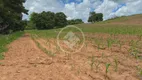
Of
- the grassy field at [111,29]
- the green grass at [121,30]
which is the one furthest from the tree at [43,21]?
the green grass at [121,30]

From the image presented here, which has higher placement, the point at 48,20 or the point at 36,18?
the point at 36,18

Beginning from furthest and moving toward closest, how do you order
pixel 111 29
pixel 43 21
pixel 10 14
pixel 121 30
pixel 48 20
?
pixel 48 20 → pixel 43 21 → pixel 111 29 → pixel 10 14 → pixel 121 30

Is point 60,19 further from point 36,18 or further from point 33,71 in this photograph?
point 33,71

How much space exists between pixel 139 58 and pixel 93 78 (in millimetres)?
2596

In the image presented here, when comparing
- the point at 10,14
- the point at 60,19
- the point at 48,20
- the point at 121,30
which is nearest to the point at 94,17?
the point at 60,19

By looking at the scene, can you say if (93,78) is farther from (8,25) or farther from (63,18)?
(63,18)

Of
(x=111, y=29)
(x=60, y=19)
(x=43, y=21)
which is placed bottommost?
(x=111, y=29)

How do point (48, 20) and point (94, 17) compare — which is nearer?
point (48, 20)

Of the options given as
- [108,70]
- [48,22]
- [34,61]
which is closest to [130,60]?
[108,70]

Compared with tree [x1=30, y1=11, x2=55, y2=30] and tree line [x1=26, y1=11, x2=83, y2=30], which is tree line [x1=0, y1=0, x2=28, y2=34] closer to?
tree [x1=30, y1=11, x2=55, y2=30]

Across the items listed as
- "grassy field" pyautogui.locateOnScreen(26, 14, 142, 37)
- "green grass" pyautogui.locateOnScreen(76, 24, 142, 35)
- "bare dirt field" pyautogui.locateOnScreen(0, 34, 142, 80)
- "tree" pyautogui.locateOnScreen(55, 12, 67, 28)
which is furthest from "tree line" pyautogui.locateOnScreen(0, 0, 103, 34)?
"bare dirt field" pyautogui.locateOnScreen(0, 34, 142, 80)

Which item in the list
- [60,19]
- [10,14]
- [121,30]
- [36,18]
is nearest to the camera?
[121,30]

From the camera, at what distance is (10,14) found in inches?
885

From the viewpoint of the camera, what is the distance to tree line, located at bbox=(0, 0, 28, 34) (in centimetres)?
2172
